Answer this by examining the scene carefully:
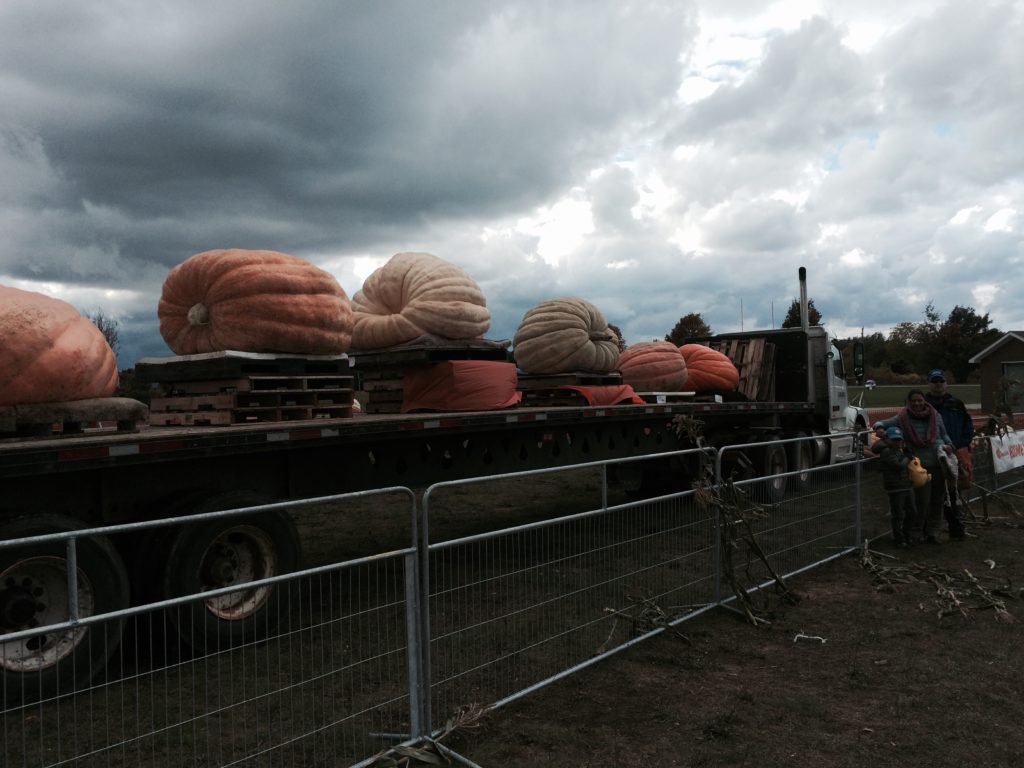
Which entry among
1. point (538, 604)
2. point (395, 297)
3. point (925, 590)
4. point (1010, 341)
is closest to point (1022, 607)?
point (925, 590)

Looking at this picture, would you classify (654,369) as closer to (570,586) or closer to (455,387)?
(455,387)

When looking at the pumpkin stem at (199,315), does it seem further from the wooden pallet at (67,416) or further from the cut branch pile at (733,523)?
the cut branch pile at (733,523)

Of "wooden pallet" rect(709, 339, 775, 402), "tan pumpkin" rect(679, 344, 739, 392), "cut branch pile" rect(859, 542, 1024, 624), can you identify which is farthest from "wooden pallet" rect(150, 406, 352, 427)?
"wooden pallet" rect(709, 339, 775, 402)

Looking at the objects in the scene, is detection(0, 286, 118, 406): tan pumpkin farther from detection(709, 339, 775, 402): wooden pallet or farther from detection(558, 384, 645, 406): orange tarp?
detection(709, 339, 775, 402): wooden pallet

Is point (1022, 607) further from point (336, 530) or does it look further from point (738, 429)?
point (336, 530)

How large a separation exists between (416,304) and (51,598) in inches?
178

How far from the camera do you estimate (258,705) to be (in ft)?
14.0

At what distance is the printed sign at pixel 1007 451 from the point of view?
449 inches

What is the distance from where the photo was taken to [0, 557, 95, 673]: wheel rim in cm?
427

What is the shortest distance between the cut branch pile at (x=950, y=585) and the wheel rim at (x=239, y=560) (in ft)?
16.6

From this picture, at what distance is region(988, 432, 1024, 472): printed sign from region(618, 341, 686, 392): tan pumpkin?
432 cm

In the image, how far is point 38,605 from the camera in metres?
4.54

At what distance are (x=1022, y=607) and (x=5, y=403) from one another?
7498 millimetres

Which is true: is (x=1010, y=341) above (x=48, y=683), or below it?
above
